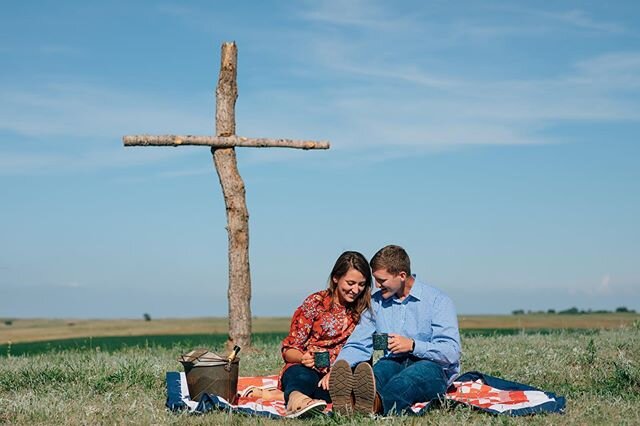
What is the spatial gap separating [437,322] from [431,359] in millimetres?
321

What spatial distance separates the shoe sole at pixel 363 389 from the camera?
6934 millimetres

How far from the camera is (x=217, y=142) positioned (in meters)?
14.1

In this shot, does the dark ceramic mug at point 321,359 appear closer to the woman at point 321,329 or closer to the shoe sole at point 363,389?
the woman at point 321,329

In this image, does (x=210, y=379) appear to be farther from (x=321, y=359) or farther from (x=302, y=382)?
(x=321, y=359)

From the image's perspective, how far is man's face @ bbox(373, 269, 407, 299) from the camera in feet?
24.5

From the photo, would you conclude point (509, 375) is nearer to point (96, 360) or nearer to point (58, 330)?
point (96, 360)

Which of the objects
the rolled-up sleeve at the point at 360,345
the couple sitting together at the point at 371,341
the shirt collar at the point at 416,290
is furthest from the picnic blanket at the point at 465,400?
the shirt collar at the point at 416,290

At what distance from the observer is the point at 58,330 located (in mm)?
35438

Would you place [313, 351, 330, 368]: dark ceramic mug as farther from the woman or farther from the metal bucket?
Result: the metal bucket

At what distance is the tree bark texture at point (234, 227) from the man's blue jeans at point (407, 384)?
6785 millimetres

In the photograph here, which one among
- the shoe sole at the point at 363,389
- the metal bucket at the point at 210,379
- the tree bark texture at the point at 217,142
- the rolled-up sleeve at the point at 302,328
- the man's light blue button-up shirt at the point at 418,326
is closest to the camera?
the shoe sole at the point at 363,389

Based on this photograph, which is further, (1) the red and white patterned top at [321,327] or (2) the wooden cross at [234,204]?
(2) the wooden cross at [234,204]

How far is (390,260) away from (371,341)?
81cm

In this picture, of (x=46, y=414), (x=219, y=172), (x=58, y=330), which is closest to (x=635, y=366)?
(x=46, y=414)
